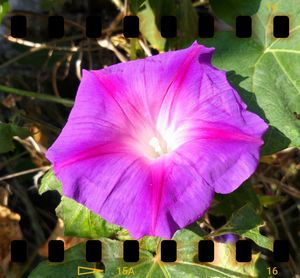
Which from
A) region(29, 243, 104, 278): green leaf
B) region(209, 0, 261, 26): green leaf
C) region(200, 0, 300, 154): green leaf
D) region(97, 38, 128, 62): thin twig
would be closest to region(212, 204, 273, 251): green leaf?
region(200, 0, 300, 154): green leaf

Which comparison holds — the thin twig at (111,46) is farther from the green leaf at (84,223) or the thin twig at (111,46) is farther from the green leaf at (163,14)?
the green leaf at (84,223)

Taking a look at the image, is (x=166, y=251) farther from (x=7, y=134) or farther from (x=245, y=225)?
(x=7, y=134)

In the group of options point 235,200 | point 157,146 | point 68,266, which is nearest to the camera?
point 157,146

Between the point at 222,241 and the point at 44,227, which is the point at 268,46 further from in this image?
the point at 44,227

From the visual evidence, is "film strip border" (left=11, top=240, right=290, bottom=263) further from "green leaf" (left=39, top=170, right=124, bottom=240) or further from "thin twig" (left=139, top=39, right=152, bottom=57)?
"thin twig" (left=139, top=39, right=152, bottom=57)

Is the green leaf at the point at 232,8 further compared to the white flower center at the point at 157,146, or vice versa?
the green leaf at the point at 232,8

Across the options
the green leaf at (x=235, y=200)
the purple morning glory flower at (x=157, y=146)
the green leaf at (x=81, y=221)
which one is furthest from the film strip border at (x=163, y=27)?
the green leaf at (x=81, y=221)

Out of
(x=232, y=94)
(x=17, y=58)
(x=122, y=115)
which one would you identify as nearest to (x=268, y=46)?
(x=232, y=94)

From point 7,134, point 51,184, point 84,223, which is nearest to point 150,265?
point 84,223
